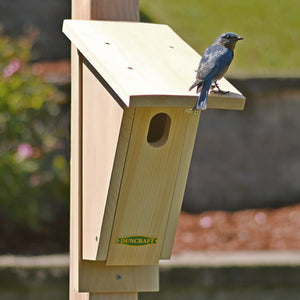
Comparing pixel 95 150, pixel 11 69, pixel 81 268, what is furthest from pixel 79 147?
pixel 11 69

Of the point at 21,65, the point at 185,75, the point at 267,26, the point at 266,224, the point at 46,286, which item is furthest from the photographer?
the point at 267,26

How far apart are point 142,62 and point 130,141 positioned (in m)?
0.26

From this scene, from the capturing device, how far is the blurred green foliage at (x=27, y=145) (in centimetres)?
545

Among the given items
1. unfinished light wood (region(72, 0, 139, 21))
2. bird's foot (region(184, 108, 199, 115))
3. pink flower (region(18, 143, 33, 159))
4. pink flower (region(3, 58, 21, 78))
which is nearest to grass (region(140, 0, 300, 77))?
pink flower (region(3, 58, 21, 78))

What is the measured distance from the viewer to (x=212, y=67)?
2.42m

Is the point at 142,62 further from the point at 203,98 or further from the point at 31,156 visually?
the point at 31,156

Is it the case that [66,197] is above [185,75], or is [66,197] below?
below

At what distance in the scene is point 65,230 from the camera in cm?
580

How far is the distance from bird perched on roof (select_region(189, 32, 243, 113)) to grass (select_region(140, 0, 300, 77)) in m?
5.29

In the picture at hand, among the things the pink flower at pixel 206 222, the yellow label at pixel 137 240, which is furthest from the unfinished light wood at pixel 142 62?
the pink flower at pixel 206 222

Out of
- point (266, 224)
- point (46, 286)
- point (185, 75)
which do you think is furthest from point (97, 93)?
point (266, 224)

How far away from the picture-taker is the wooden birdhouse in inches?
97.3

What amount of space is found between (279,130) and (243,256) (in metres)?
1.82

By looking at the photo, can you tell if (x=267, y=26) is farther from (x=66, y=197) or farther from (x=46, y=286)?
(x=46, y=286)
